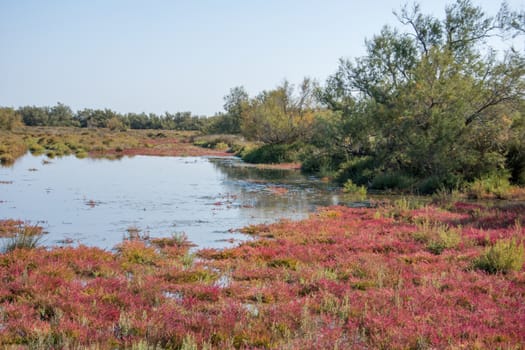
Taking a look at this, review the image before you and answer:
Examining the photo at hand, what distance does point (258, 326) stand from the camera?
6773 millimetres

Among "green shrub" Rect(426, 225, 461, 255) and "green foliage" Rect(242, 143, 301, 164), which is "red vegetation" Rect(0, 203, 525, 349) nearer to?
"green shrub" Rect(426, 225, 461, 255)

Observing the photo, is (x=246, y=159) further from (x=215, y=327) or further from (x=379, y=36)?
(x=215, y=327)

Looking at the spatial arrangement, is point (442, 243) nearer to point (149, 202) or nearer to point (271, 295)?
point (271, 295)

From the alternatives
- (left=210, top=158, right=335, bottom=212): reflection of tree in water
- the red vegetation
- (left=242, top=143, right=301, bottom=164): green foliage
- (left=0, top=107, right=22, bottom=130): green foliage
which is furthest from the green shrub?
(left=0, top=107, right=22, bottom=130): green foliage

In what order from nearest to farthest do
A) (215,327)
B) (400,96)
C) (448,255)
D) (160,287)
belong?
(215,327) → (160,287) → (448,255) → (400,96)

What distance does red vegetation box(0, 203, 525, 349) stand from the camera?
6422 mm

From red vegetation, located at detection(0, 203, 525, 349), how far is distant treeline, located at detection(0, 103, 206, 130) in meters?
119

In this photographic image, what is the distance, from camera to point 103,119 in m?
142

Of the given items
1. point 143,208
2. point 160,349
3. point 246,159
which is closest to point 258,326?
point 160,349

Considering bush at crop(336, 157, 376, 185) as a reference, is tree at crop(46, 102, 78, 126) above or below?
above

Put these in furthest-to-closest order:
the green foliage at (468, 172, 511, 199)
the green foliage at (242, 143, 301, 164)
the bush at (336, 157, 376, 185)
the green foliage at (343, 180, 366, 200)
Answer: the green foliage at (242, 143, 301, 164) → the bush at (336, 157, 376, 185) → the green foliage at (343, 180, 366, 200) → the green foliage at (468, 172, 511, 199)

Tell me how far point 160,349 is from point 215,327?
98 cm

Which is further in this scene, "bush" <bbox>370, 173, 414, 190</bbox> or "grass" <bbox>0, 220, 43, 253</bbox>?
"bush" <bbox>370, 173, 414, 190</bbox>

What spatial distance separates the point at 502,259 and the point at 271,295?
185 inches
